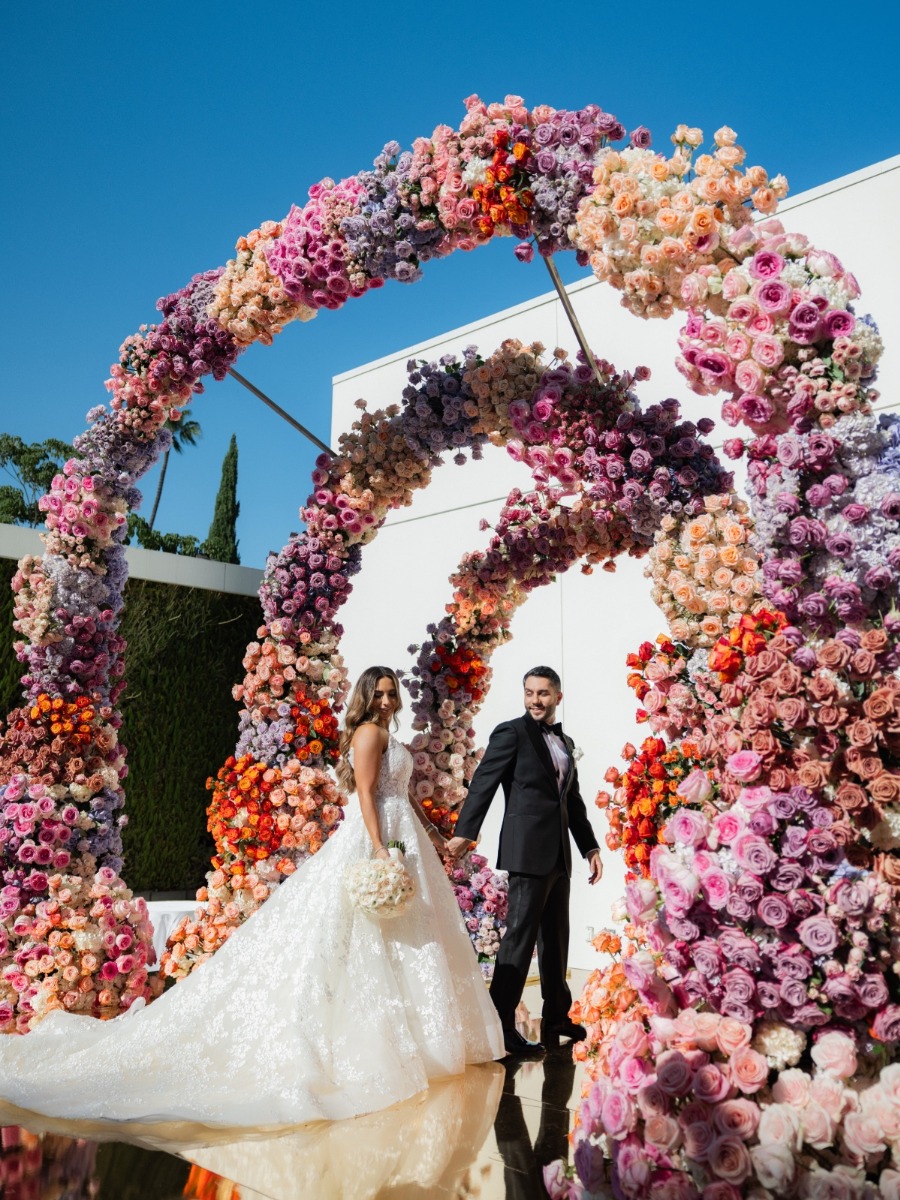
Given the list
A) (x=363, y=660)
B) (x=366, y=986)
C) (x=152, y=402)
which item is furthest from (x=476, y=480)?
(x=366, y=986)

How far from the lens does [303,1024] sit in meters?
3.51

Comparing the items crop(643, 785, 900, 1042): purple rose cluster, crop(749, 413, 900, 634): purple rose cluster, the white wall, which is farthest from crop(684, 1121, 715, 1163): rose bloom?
the white wall

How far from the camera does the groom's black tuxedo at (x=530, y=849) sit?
14.6 ft

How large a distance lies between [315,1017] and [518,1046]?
1.31 metres

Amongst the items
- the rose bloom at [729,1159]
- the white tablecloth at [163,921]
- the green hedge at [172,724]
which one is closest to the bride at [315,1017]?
the rose bloom at [729,1159]

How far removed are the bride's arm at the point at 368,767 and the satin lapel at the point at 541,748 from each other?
902 millimetres

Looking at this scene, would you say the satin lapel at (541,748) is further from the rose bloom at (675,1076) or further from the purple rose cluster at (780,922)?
the rose bloom at (675,1076)

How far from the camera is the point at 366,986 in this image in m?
3.65

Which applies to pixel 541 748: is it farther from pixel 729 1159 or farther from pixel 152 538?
pixel 152 538

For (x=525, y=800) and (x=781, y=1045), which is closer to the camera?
(x=781, y=1045)

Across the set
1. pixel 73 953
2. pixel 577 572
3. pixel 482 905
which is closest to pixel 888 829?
pixel 73 953

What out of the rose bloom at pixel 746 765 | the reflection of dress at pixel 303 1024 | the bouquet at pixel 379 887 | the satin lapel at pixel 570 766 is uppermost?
the satin lapel at pixel 570 766

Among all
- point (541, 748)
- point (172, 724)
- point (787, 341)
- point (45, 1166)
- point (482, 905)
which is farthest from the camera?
point (172, 724)

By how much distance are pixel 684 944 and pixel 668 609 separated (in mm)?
1634
